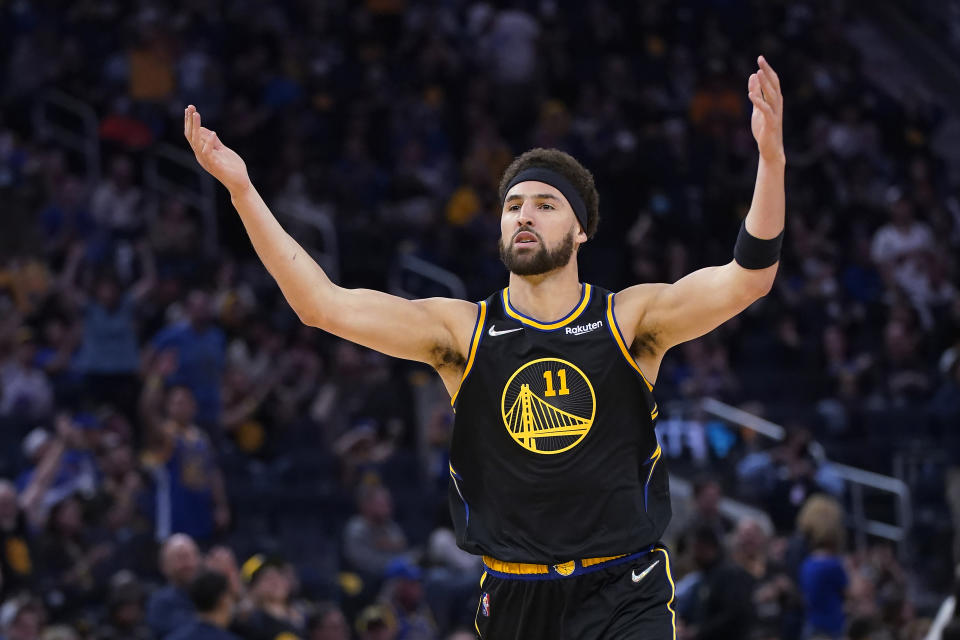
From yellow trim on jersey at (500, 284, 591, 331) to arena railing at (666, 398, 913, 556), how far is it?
8.87 metres

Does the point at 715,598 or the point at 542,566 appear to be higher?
the point at 542,566

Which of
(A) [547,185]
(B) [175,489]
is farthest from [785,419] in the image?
(A) [547,185]

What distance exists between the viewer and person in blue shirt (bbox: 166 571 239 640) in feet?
26.5

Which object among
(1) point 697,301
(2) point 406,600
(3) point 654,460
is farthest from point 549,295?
(2) point 406,600

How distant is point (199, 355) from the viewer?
12180 mm

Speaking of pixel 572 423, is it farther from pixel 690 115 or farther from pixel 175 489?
pixel 690 115

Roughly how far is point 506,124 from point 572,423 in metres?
13.4

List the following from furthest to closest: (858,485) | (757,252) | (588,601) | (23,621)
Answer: (858,485)
(23,621)
(588,601)
(757,252)

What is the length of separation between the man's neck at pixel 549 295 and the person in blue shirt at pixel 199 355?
24.1ft

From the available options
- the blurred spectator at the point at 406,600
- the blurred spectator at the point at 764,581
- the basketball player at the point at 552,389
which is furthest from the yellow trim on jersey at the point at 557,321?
the blurred spectator at the point at 406,600

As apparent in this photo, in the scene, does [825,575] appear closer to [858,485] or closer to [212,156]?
[858,485]

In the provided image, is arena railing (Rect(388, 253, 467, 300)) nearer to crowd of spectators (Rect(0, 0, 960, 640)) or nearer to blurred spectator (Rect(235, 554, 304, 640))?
crowd of spectators (Rect(0, 0, 960, 640))

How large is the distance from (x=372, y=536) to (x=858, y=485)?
5108mm

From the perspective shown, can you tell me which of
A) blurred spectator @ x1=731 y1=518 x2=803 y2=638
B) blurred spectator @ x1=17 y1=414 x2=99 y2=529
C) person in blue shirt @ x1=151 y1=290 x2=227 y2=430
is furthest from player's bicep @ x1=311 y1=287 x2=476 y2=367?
person in blue shirt @ x1=151 y1=290 x2=227 y2=430
